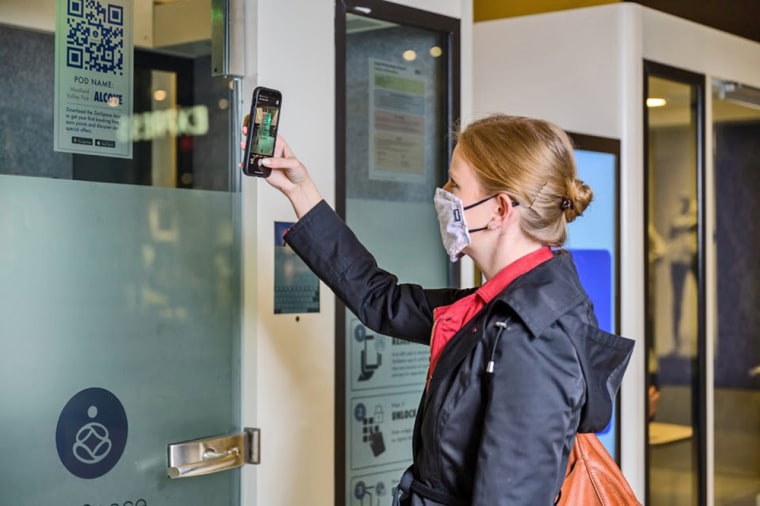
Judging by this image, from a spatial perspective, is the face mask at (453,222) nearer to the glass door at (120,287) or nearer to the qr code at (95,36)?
the glass door at (120,287)

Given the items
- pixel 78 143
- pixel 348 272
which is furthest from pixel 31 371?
pixel 348 272

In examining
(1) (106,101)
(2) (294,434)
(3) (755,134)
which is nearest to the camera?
(1) (106,101)

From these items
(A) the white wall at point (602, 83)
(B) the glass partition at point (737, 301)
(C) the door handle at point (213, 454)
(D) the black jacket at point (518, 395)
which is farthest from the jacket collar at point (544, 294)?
(B) the glass partition at point (737, 301)

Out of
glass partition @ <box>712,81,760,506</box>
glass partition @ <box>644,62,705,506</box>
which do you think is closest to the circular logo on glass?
glass partition @ <box>644,62,705,506</box>

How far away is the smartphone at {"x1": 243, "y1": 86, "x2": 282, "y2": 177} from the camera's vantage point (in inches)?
91.1

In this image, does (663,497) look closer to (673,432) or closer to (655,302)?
(673,432)

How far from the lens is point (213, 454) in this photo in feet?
8.84

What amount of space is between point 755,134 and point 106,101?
3475 mm

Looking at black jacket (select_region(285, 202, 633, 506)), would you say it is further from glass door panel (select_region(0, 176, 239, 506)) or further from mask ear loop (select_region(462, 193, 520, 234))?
glass door panel (select_region(0, 176, 239, 506))

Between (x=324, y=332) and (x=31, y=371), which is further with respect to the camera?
(x=324, y=332)

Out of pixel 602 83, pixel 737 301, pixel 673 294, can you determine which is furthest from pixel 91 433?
pixel 737 301

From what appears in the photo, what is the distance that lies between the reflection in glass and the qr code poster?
230cm

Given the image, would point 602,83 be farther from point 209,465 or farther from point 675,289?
point 209,465

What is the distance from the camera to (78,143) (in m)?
2.43
